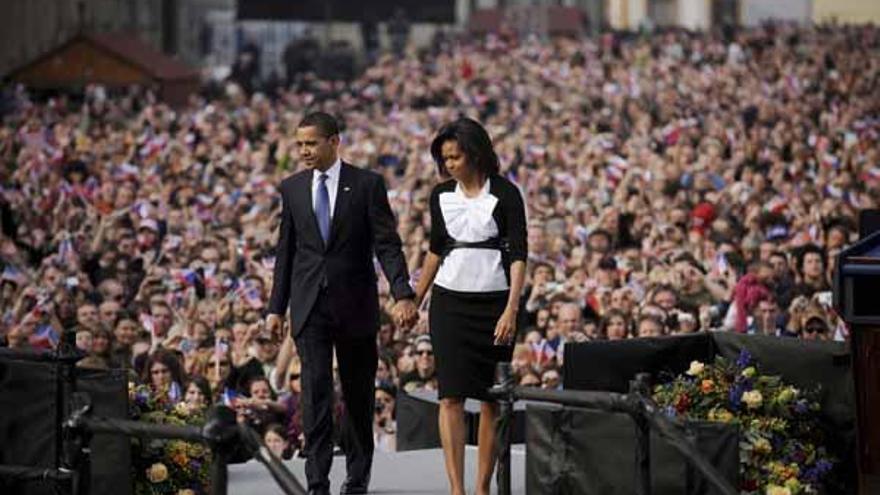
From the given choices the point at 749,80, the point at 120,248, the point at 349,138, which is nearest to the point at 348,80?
the point at 749,80

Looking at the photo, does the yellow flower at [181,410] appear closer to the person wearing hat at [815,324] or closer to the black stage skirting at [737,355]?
the black stage skirting at [737,355]

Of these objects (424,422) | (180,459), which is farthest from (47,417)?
(424,422)

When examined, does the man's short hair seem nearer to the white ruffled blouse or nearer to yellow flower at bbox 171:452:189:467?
the white ruffled blouse

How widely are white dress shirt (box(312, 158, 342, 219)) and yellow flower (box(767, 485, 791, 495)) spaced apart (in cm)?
228

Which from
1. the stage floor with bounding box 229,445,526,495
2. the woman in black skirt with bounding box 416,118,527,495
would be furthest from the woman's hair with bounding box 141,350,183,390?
the woman in black skirt with bounding box 416,118,527,495

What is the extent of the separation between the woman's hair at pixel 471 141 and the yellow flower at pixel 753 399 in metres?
1.50

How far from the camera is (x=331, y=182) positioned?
12125mm

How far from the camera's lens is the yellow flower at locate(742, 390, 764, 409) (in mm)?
11875

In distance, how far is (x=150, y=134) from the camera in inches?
1373

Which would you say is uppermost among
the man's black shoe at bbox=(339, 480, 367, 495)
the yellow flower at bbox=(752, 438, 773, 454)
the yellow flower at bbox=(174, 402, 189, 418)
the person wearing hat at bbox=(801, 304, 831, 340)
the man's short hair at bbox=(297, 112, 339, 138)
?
the man's short hair at bbox=(297, 112, 339, 138)

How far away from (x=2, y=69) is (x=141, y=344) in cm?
3008

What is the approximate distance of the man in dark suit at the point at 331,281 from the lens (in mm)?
11969

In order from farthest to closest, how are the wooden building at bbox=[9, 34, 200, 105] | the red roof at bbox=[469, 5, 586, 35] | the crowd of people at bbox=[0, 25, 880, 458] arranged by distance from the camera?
the red roof at bbox=[469, 5, 586, 35]
the wooden building at bbox=[9, 34, 200, 105]
the crowd of people at bbox=[0, 25, 880, 458]

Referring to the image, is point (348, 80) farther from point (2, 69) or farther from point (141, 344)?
point (141, 344)
